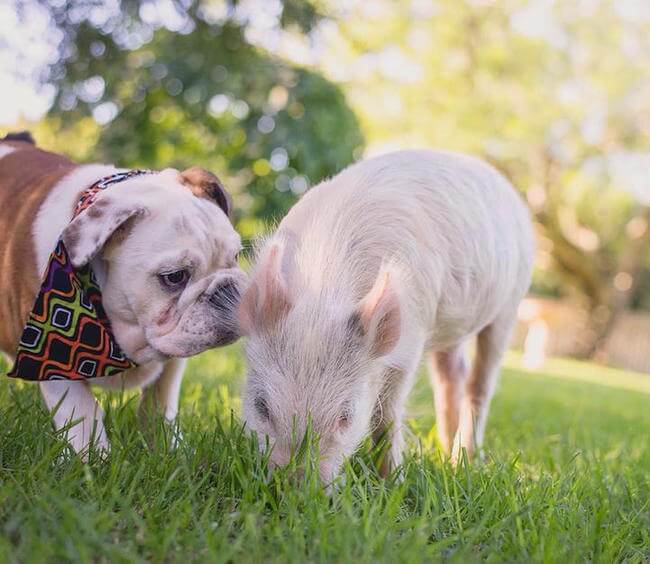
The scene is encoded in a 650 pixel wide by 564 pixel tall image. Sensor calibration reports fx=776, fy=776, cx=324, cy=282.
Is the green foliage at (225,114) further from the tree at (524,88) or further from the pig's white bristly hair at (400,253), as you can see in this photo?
the tree at (524,88)

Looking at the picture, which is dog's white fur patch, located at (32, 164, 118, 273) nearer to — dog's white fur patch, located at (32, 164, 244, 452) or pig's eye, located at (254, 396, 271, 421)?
dog's white fur patch, located at (32, 164, 244, 452)

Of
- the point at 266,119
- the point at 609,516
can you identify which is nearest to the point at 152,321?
the point at 609,516

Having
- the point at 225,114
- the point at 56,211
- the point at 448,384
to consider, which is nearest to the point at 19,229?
the point at 56,211

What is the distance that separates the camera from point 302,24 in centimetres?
692

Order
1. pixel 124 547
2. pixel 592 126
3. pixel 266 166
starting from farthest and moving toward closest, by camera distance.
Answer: pixel 592 126, pixel 266 166, pixel 124 547

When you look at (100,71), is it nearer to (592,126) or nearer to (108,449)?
(108,449)

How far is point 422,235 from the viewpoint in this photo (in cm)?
307

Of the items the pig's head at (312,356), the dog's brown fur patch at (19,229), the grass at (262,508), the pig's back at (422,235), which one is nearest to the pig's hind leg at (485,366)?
the pig's back at (422,235)

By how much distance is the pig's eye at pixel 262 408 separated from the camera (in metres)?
2.57

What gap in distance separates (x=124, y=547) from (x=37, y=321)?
116cm

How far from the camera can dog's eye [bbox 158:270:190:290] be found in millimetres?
2920

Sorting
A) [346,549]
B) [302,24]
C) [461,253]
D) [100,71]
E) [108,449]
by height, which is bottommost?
[108,449]

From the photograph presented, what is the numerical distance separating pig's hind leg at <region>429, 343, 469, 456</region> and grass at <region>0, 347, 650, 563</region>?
2.95ft

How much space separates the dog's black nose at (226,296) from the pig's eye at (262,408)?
425 millimetres
